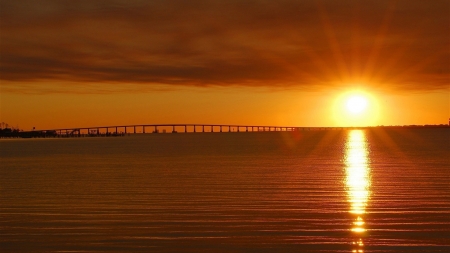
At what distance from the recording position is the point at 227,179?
32.7 meters

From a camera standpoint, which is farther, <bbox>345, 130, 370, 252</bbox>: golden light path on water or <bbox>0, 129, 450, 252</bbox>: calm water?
<bbox>345, 130, 370, 252</bbox>: golden light path on water

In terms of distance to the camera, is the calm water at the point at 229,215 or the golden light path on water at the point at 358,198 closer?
the calm water at the point at 229,215

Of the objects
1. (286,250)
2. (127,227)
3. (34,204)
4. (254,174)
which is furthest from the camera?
(254,174)

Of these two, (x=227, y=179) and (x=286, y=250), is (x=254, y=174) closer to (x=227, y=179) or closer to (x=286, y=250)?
(x=227, y=179)

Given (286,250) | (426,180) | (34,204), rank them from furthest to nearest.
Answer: (426,180), (34,204), (286,250)

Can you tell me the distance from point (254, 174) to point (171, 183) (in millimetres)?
7345

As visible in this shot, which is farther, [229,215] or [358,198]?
[358,198]

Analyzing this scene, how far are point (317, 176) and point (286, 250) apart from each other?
20776mm

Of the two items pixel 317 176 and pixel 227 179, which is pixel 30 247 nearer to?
pixel 227 179

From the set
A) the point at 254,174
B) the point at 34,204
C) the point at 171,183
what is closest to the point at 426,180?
the point at 254,174

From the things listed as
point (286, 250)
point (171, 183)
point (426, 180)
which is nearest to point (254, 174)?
point (171, 183)

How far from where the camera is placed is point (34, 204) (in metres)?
22.4

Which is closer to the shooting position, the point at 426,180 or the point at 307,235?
the point at 307,235

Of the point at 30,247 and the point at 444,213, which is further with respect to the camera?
the point at 444,213
